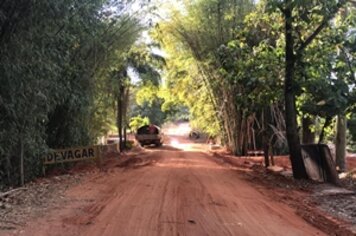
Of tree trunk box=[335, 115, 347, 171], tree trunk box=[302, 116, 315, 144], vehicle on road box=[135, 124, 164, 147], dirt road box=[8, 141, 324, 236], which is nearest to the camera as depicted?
dirt road box=[8, 141, 324, 236]

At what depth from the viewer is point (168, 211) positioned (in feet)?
23.2

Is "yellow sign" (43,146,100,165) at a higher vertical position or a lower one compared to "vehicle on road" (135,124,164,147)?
lower

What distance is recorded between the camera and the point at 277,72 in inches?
475

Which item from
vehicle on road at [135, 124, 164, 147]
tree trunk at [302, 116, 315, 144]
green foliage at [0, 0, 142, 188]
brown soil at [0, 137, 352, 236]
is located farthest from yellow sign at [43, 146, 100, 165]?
vehicle on road at [135, 124, 164, 147]

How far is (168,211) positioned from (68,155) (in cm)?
513

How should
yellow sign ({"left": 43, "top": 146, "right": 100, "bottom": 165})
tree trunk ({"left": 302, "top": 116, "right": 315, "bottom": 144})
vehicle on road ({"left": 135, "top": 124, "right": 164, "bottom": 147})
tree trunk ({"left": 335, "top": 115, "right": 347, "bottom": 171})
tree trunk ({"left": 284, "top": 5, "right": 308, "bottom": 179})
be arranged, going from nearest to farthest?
tree trunk ({"left": 284, "top": 5, "right": 308, "bottom": 179}), yellow sign ({"left": 43, "top": 146, "right": 100, "bottom": 165}), tree trunk ({"left": 335, "top": 115, "right": 347, "bottom": 171}), tree trunk ({"left": 302, "top": 116, "right": 315, "bottom": 144}), vehicle on road ({"left": 135, "top": 124, "right": 164, "bottom": 147})

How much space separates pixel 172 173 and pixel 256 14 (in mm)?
4288

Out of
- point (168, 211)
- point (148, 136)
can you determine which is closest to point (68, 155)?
point (168, 211)

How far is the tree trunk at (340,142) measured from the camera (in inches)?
504

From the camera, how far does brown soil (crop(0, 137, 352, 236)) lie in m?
6.15

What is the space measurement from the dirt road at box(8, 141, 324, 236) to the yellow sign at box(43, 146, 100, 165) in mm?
1219

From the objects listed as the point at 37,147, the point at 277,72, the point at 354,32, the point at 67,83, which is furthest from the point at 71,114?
the point at 354,32

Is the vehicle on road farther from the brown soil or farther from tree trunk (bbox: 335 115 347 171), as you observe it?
the brown soil

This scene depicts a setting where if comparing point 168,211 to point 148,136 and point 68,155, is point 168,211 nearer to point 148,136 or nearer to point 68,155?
point 68,155
